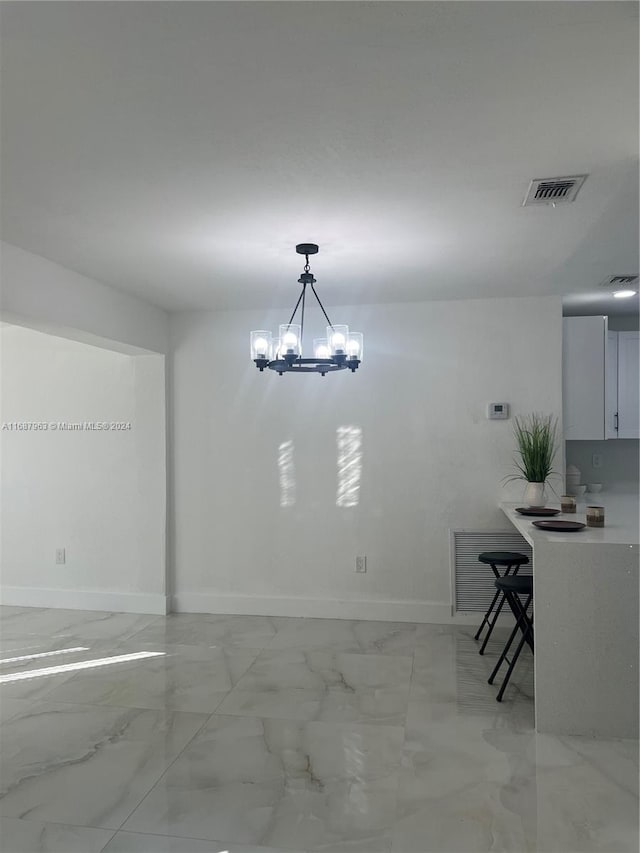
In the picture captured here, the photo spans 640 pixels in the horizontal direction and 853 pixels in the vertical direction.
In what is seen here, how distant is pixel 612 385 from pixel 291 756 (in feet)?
13.0

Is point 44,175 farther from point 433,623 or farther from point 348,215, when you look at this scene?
point 433,623

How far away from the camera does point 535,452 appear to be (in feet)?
15.0

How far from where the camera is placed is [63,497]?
18.2 feet

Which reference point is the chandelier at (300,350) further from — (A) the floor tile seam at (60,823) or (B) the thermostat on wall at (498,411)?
(A) the floor tile seam at (60,823)

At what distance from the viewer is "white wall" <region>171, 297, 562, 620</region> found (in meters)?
4.96

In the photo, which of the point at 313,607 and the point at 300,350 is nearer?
the point at 300,350

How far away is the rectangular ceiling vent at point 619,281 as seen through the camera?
4.30 metres

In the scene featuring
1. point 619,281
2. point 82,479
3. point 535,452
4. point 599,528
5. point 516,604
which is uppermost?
point 619,281

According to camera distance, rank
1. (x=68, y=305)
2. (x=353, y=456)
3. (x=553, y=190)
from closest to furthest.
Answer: (x=553, y=190), (x=68, y=305), (x=353, y=456)

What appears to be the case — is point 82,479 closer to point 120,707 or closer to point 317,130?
point 120,707

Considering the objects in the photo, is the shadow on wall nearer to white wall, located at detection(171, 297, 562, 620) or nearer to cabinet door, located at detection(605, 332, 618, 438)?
white wall, located at detection(171, 297, 562, 620)

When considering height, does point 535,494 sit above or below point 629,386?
below

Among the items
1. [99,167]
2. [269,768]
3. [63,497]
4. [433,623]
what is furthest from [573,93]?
[63,497]

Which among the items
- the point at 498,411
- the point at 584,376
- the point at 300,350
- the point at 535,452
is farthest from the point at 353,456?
the point at 584,376
